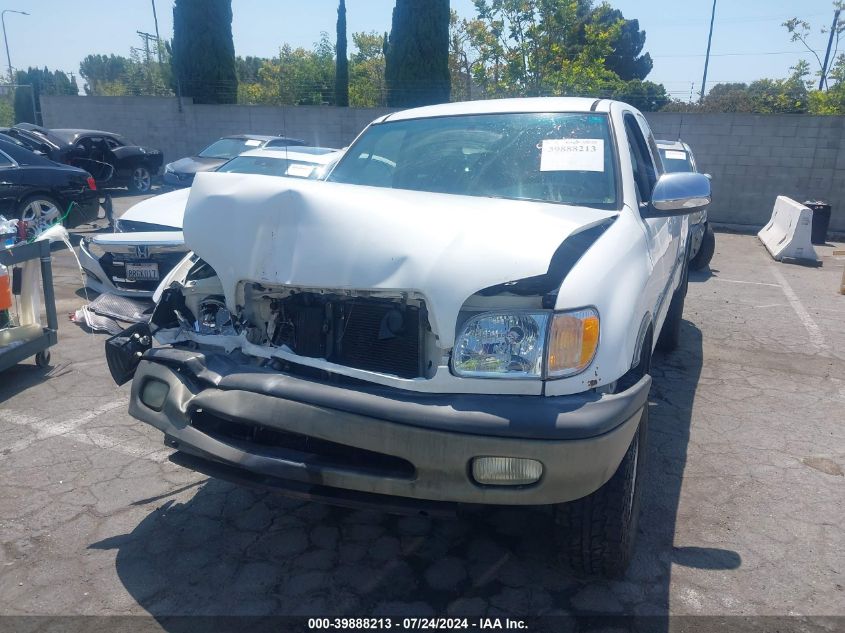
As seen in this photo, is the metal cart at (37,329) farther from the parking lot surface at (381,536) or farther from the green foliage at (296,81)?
the green foliage at (296,81)

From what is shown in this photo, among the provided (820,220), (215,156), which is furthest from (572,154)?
(820,220)

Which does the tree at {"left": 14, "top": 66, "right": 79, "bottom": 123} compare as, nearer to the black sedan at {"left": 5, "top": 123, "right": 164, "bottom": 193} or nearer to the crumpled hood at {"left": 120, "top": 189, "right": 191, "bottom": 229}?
the black sedan at {"left": 5, "top": 123, "right": 164, "bottom": 193}

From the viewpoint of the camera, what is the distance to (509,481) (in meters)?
2.34

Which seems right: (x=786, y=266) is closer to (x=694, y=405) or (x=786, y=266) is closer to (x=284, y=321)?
(x=694, y=405)

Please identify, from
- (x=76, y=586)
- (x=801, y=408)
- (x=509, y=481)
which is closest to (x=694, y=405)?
(x=801, y=408)

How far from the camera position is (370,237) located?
2574 millimetres

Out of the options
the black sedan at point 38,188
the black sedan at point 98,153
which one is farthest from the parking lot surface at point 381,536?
the black sedan at point 98,153

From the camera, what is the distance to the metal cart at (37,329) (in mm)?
4652

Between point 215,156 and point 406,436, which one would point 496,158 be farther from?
point 215,156

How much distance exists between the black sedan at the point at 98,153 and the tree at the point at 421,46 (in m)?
7.24

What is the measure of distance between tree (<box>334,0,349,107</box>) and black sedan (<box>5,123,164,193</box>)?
23.1 feet

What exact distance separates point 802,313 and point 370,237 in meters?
6.65

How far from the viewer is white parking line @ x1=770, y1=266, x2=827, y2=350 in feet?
21.3

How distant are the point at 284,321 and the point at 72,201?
8740 mm
